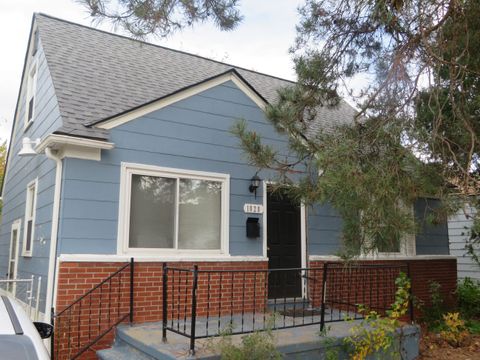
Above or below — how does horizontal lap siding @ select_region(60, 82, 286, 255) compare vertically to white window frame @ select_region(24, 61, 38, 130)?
below

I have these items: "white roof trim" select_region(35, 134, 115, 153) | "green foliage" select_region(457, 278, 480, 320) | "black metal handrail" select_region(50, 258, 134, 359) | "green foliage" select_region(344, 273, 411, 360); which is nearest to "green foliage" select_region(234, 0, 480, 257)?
"green foliage" select_region(344, 273, 411, 360)

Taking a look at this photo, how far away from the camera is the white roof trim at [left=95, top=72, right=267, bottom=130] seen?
20.0 ft

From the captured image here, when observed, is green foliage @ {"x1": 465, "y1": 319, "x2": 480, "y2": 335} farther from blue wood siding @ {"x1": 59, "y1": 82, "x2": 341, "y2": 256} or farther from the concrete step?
the concrete step

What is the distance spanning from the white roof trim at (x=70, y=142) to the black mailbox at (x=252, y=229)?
238cm

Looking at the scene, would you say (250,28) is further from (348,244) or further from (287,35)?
(348,244)

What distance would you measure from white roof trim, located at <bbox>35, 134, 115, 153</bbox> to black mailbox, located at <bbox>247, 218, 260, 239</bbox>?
7.80 ft

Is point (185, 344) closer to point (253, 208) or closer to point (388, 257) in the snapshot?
point (253, 208)

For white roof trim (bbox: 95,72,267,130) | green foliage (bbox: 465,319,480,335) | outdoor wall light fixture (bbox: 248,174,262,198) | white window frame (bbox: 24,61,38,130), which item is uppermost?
white window frame (bbox: 24,61,38,130)

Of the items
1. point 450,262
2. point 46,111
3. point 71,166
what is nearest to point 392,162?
point 71,166

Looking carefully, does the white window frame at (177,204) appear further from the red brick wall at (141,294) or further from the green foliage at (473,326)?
the green foliage at (473,326)

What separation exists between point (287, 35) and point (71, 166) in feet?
10.9

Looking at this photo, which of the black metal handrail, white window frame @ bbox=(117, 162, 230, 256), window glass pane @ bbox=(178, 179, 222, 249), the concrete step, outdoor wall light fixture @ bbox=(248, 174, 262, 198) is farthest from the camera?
outdoor wall light fixture @ bbox=(248, 174, 262, 198)

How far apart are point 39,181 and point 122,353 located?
335cm

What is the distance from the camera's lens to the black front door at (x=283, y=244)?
7.36 metres
